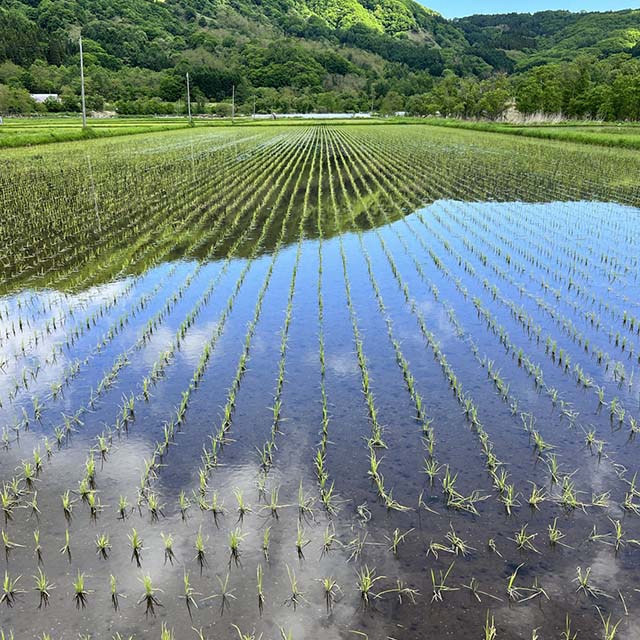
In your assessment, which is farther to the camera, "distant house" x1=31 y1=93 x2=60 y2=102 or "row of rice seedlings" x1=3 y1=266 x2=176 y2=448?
"distant house" x1=31 y1=93 x2=60 y2=102

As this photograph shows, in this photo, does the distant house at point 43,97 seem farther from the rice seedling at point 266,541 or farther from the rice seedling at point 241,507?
the rice seedling at point 266,541

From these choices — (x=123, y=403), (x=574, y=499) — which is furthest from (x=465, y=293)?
(x=123, y=403)

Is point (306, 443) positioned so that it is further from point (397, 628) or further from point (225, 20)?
point (225, 20)

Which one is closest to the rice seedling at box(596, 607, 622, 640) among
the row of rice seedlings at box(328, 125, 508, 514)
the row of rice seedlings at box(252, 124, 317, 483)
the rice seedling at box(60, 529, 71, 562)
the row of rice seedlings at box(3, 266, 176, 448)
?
the row of rice seedlings at box(328, 125, 508, 514)

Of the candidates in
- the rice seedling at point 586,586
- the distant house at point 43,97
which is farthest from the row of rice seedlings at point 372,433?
the distant house at point 43,97

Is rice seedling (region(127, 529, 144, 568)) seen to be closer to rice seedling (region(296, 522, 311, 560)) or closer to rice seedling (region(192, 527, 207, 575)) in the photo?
rice seedling (region(192, 527, 207, 575))
